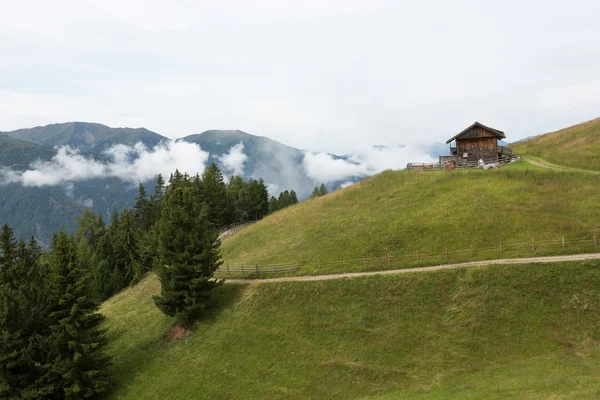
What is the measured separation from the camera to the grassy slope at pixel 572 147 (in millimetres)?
57812

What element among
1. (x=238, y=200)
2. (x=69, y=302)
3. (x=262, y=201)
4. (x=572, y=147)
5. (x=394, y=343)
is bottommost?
(x=394, y=343)

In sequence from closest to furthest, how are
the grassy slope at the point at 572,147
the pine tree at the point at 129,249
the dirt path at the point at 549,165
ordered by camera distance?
the dirt path at the point at 549,165, the grassy slope at the point at 572,147, the pine tree at the point at 129,249

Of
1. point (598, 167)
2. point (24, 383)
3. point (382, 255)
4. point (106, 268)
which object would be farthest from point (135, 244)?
point (598, 167)

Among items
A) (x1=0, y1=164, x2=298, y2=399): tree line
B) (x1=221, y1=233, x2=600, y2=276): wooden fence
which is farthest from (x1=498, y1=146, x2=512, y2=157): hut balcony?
(x1=0, y1=164, x2=298, y2=399): tree line

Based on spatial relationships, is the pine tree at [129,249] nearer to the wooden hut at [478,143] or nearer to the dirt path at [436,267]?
the dirt path at [436,267]

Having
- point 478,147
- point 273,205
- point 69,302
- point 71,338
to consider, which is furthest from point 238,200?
point 71,338

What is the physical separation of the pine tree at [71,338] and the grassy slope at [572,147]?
6576 cm

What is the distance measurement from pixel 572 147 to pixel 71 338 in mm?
75223

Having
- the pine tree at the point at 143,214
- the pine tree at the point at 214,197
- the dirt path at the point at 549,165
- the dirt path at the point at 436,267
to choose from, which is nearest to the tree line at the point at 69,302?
the dirt path at the point at 436,267

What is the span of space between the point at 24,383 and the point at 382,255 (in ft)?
114

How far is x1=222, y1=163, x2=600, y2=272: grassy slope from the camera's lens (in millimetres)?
40969

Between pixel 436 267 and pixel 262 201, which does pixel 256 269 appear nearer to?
pixel 436 267

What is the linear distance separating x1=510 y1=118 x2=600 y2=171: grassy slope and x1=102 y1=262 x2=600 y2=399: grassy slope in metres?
33.4

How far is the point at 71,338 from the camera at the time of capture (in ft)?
108
